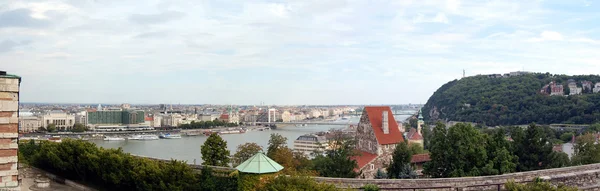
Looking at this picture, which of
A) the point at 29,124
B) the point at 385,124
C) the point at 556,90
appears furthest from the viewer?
the point at 29,124

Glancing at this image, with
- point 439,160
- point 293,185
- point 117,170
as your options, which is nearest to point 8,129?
point 293,185

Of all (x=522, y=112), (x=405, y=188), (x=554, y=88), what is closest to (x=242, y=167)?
(x=405, y=188)

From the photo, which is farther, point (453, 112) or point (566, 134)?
point (453, 112)

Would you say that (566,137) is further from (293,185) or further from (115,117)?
(115,117)

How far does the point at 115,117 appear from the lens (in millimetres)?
103562

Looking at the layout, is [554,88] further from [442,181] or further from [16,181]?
[16,181]

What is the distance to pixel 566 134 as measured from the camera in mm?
49688

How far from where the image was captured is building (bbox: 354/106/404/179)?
21.9 metres

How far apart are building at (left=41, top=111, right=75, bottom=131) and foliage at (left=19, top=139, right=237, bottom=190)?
74.6m

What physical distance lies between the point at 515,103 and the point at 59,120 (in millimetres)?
87569

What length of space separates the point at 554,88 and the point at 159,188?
7633 centimetres

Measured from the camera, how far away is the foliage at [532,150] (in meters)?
17.3

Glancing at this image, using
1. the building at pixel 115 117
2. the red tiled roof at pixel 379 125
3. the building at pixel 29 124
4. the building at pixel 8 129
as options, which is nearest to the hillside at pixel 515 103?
the red tiled roof at pixel 379 125

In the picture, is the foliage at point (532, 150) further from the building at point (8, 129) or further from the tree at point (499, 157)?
the building at point (8, 129)
